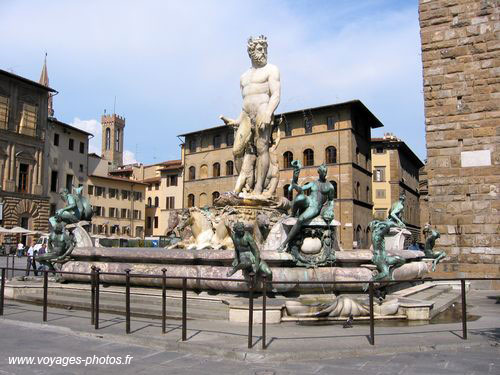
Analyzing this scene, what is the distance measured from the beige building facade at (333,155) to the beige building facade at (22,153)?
55.2 ft

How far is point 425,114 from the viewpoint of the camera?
56.1 ft

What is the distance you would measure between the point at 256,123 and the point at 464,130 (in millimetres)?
8425

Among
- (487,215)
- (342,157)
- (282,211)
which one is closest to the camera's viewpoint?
(282,211)

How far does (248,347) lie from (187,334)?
104 cm

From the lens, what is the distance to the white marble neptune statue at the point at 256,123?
1153 centimetres

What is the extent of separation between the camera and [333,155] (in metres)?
51.1

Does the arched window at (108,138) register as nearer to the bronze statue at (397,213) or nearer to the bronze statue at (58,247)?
the bronze statue at (58,247)

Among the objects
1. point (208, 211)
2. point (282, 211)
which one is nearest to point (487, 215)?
point (282, 211)

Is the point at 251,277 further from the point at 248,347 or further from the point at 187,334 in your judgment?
the point at 187,334

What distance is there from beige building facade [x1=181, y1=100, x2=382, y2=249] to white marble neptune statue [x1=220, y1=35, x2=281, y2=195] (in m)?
35.4

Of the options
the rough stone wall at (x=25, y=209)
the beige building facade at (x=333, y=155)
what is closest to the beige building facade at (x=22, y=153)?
the rough stone wall at (x=25, y=209)

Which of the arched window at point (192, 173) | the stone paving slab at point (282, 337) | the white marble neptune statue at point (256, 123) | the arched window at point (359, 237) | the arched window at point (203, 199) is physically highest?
the arched window at point (192, 173)

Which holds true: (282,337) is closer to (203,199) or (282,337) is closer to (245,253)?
(245,253)

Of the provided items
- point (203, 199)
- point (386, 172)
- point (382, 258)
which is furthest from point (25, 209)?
point (382, 258)
